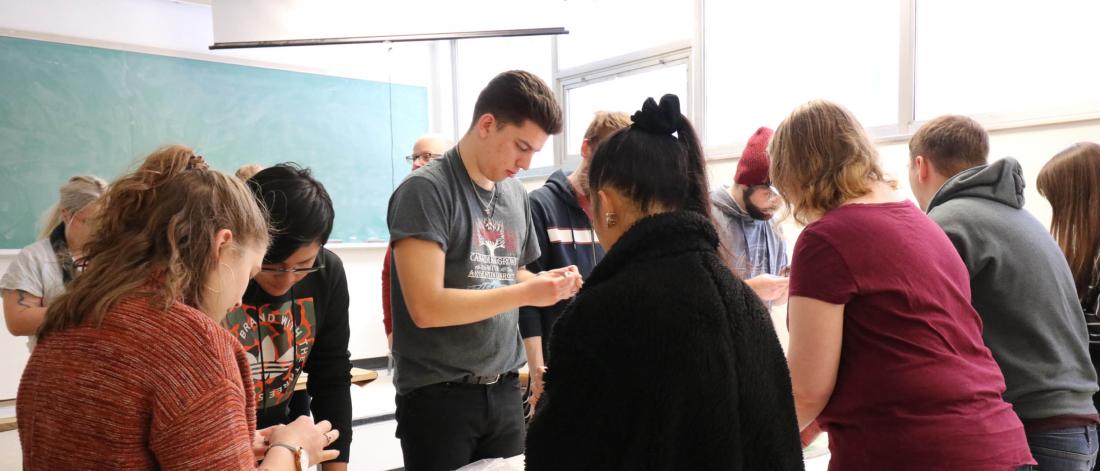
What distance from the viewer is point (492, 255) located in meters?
1.73

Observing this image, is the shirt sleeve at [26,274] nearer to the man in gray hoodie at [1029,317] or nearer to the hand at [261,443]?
the hand at [261,443]

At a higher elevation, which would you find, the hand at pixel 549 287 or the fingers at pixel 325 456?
the hand at pixel 549 287

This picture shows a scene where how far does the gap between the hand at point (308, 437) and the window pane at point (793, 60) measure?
2809mm

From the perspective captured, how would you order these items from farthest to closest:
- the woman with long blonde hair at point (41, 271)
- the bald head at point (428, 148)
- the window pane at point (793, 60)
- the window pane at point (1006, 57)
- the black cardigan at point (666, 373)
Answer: the bald head at point (428, 148) < the window pane at point (793, 60) < the window pane at point (1006, 57) < the woman with long blonde hair at point (41, 271) < the black cardigan at point (666, 373)

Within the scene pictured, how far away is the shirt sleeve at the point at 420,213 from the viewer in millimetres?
1547

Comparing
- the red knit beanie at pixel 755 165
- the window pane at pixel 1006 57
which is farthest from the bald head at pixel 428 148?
the window pane at pixel 1006 57

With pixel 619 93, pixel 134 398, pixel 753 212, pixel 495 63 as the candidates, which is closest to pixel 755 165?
pixel 753 212

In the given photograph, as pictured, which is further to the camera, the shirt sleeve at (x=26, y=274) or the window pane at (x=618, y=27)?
the window pane at (x=618, y=27)

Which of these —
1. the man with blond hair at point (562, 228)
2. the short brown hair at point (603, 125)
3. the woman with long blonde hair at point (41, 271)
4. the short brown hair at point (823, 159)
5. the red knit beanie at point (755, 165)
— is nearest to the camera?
the short brown hair at point (823, 159)

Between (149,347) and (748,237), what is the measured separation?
2041 mm

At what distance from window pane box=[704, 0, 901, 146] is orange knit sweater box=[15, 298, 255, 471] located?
303 centimetres

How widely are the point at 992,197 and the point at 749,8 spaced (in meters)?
2.77

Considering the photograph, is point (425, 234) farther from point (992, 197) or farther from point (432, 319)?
point (992, 197)

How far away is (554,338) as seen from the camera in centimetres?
99
